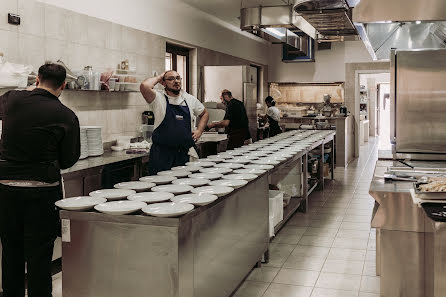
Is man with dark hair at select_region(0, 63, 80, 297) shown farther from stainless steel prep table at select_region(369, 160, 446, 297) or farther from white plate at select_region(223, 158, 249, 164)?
stainless steel prep table at select_region(369, 160, 446, 297)

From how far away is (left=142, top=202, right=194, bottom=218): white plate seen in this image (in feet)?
7.53

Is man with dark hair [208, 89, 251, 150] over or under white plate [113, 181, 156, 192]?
over

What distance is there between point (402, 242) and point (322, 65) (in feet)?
35.2

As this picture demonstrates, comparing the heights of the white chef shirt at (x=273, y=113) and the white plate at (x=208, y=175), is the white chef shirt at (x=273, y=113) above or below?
above

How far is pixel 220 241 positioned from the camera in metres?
2.93

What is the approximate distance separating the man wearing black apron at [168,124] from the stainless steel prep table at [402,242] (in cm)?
213

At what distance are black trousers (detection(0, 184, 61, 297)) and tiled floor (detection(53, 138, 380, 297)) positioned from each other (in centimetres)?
66

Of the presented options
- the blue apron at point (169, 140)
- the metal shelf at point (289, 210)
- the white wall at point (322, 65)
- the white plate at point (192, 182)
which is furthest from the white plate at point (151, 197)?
the white wall at point (322, 65)

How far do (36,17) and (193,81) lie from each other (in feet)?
13.3

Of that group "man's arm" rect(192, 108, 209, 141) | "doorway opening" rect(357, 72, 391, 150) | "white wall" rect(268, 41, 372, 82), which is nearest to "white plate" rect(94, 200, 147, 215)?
"man's arm" rect(192, 108, 209, 141)

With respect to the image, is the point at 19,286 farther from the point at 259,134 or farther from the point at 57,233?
the point at 259,134

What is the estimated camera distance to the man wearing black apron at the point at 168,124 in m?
4.49

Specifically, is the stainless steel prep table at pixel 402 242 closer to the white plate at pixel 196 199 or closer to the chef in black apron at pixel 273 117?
the white plate at pixel 196 199

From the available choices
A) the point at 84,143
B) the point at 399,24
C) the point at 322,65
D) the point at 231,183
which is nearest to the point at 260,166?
the point at 231,183
